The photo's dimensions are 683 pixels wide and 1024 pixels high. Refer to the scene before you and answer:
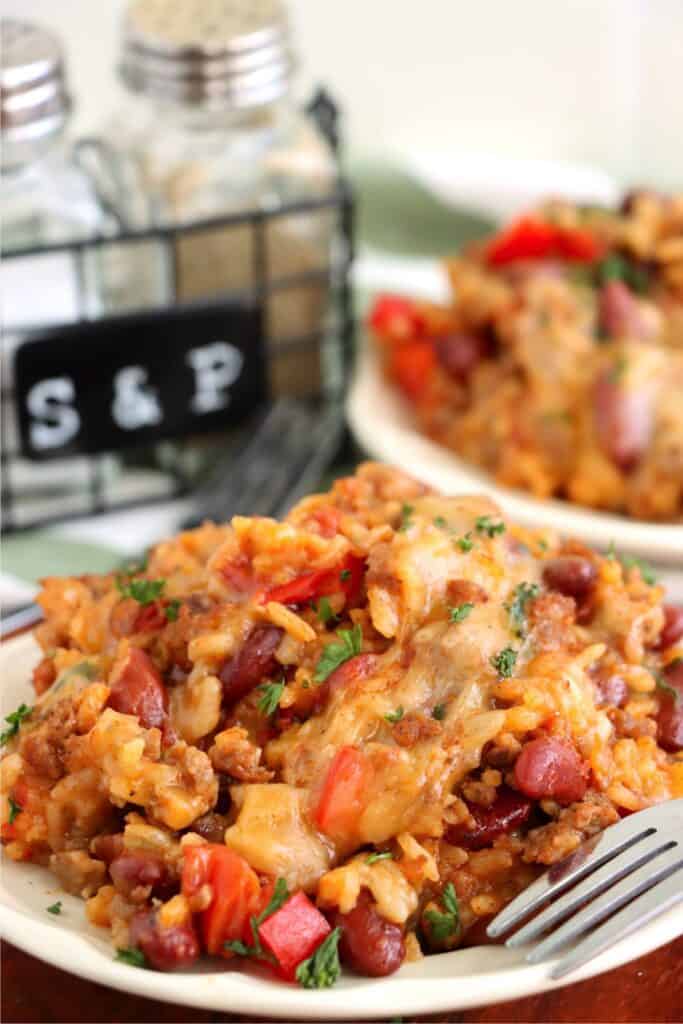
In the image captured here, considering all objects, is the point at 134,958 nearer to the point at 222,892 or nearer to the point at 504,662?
the point at 222,892

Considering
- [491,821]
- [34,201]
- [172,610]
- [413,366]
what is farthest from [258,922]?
[413,366]

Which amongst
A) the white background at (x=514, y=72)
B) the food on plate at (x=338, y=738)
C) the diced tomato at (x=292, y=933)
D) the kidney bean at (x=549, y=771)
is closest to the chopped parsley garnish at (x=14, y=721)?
the food on plate at (x=338, y=738)

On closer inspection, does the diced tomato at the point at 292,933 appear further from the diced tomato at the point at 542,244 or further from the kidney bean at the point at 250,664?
the diced tomato at the point at 542,244

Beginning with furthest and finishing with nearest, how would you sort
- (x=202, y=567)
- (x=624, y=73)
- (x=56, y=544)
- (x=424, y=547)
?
(x=624, y=73) < (x=56, y=544) < (x=202, y=567) < (x=424, y=547)

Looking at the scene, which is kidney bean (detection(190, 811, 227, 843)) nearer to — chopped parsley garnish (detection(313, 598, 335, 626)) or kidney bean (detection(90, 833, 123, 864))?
kidney bean (detection(90, 833, 123, 864))

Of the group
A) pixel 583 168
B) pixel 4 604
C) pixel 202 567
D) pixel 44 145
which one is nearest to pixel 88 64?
pixel 583 168

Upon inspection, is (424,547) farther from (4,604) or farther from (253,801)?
(4,604)

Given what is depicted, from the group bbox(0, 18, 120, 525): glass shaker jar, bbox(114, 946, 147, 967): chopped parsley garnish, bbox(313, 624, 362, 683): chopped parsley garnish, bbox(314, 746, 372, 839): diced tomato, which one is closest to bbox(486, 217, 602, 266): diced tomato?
bbox(0, 18, 120, 525): glass shaker jar
